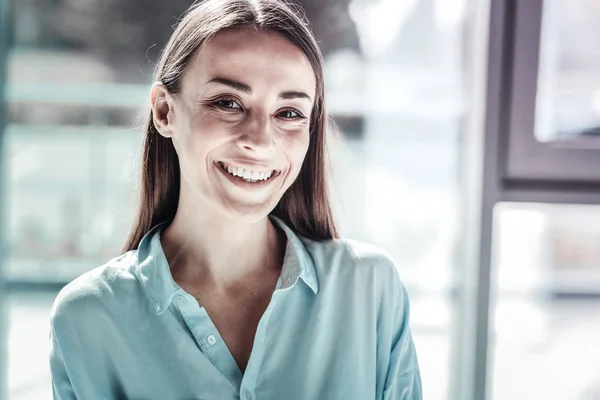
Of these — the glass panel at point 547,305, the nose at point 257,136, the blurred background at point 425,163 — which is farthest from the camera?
the glass panel at point 547,305

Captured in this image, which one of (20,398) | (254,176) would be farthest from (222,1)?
(20,398)

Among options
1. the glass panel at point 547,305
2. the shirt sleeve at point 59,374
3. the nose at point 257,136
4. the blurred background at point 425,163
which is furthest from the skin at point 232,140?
the glass panel at point 547,305

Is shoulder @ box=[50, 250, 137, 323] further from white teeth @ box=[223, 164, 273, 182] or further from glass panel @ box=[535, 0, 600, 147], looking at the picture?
glass panel @ box=[535, 0, 600, 147]

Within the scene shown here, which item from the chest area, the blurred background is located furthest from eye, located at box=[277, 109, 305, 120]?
the blurred background

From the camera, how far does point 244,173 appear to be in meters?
0.98

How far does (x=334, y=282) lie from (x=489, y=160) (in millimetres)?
693

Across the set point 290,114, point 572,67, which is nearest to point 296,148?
point 290,114

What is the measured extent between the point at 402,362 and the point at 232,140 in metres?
0.53

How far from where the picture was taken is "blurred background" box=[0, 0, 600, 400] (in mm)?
1585

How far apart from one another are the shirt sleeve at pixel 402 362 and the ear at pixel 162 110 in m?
0.51

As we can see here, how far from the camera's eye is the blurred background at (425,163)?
158 cm

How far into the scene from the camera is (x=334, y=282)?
110 cm

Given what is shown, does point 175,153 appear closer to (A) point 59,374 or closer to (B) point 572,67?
(A) point 59,374

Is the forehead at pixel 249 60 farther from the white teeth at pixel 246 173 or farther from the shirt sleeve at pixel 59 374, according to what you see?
the shirt sleeve at pixel 59 374
